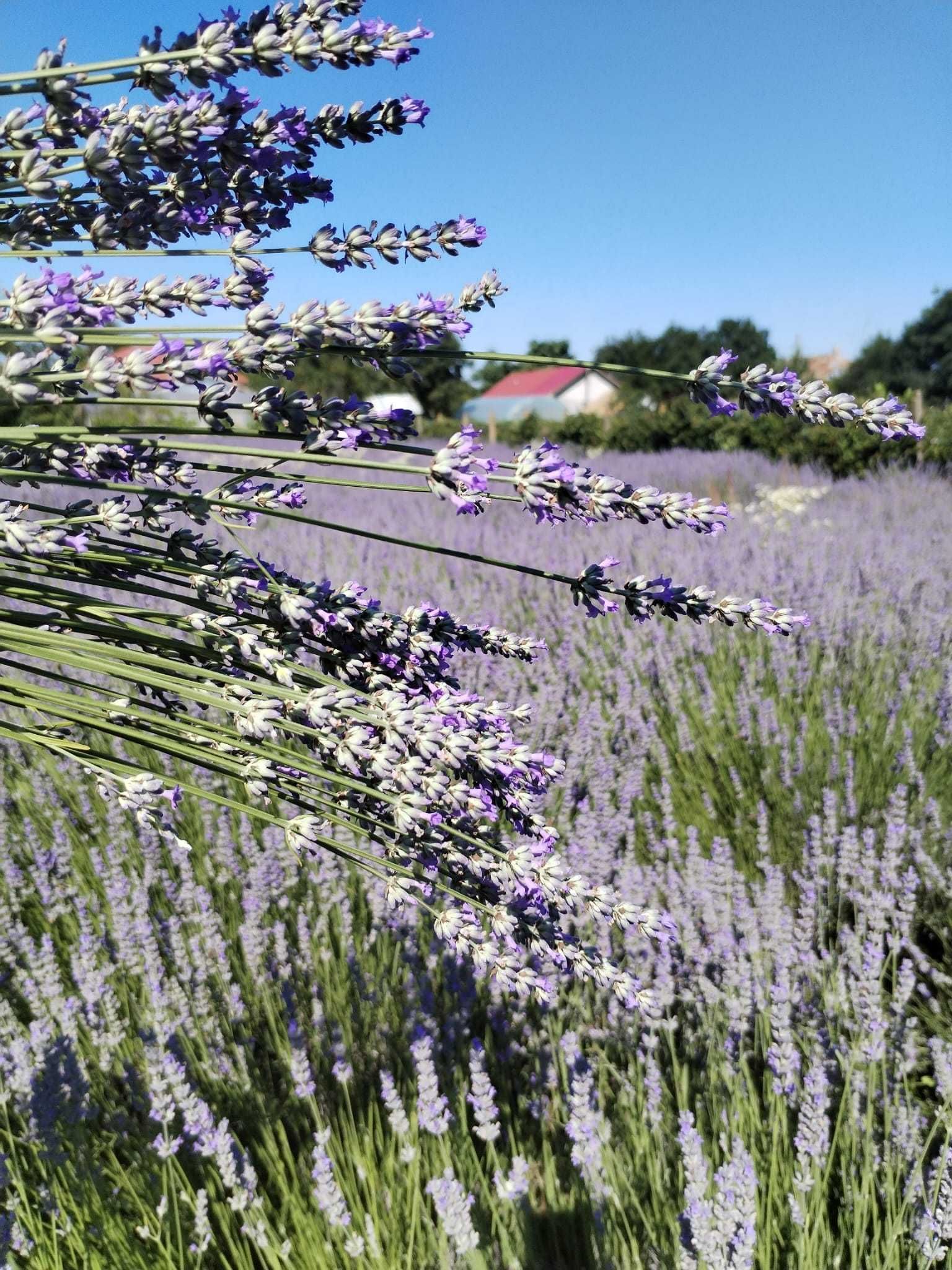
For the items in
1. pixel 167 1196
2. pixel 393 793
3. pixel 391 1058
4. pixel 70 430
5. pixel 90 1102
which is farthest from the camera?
pixel 391 1058

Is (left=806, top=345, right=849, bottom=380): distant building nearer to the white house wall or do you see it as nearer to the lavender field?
the white house wall

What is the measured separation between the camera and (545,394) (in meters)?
55.8

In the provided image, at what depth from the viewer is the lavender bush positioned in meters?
0.66

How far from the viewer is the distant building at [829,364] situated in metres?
29.8

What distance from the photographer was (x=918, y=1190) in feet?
4.83

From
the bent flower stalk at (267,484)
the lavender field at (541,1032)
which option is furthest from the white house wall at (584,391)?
the bent flower stalk at (267,484)

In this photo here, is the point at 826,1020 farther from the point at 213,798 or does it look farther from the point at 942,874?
the point at 213,798

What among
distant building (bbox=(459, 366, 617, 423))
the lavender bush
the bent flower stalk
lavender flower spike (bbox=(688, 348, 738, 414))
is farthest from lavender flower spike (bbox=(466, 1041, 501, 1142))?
distant building (bbox=(459, 366, 617, 423))

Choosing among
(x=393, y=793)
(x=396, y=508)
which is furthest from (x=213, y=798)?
(x=396, y=508)

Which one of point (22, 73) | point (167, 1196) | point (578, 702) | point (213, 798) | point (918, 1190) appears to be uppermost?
point (22, 73)

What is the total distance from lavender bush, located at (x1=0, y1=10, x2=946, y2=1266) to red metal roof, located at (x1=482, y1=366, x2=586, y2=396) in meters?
54.4

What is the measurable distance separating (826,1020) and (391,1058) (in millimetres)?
894

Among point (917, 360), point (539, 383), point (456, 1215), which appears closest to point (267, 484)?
point (456, 1215)

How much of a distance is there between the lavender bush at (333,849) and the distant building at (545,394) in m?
50.2
